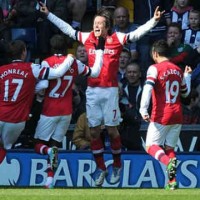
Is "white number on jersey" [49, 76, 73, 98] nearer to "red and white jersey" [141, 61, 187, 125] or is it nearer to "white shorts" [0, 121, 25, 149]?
"white shorts" [0, 121, 25, 149]

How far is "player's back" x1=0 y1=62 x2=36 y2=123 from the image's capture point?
13328mm

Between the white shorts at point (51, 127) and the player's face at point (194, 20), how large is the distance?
11.2 feet

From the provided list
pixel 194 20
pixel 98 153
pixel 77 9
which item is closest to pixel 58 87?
pixel 98 153

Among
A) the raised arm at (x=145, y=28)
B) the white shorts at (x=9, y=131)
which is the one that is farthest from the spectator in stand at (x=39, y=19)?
the white shorts at (x=9, y=131)

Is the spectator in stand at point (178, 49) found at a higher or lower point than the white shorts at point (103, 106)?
higher

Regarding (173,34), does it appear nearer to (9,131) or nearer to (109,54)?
(109,54)

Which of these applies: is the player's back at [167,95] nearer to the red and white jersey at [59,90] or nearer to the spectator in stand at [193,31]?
the red and white jersey at [59,90]

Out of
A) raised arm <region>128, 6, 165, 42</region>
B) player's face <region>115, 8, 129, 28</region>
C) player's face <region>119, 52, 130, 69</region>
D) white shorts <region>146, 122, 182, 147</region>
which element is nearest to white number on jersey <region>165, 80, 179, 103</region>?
white shorts <region>146, 122, 182, 147</region>

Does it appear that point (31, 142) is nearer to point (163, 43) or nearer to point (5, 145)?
point (5, 145)

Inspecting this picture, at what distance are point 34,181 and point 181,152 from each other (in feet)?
6.97

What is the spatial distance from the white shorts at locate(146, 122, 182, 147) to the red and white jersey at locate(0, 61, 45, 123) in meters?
1.55

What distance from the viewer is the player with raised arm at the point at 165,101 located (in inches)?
510

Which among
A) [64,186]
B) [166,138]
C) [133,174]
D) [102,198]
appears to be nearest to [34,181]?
[64,186]

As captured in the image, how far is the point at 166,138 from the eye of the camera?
13305 mm
